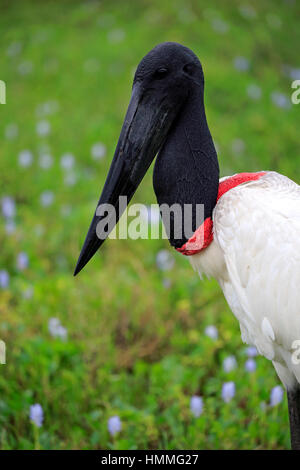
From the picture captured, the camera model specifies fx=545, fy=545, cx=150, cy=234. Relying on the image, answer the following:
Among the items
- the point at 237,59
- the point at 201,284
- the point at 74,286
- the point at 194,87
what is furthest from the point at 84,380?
the point at 237,59

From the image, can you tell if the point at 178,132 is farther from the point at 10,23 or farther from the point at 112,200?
the point at 10,23

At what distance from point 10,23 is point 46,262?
4.67m

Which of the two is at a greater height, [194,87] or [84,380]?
[194,87]

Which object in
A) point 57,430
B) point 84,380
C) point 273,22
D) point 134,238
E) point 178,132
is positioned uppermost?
point 273,22

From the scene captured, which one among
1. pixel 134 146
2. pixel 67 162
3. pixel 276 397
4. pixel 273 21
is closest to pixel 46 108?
pixel 67 162

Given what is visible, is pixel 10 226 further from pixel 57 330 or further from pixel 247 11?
pixel 247 11

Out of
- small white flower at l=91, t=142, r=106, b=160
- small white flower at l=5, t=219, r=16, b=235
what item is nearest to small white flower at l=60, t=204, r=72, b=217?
small white flower at l=5, t=219, r=16, b=235

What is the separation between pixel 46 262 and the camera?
3480 mm

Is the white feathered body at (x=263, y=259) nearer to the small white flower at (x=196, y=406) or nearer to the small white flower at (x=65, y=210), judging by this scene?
the small white flower at (x=196, y=406)

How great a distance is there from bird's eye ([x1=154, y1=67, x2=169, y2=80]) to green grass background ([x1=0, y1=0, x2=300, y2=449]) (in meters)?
1.38

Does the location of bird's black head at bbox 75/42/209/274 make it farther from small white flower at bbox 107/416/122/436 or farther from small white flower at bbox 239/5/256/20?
small white flower at bbox 239/5/256/20

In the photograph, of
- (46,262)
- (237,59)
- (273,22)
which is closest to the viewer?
(46,262)

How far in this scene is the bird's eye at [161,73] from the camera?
5.81ft

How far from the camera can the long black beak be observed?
1824 millimetres
